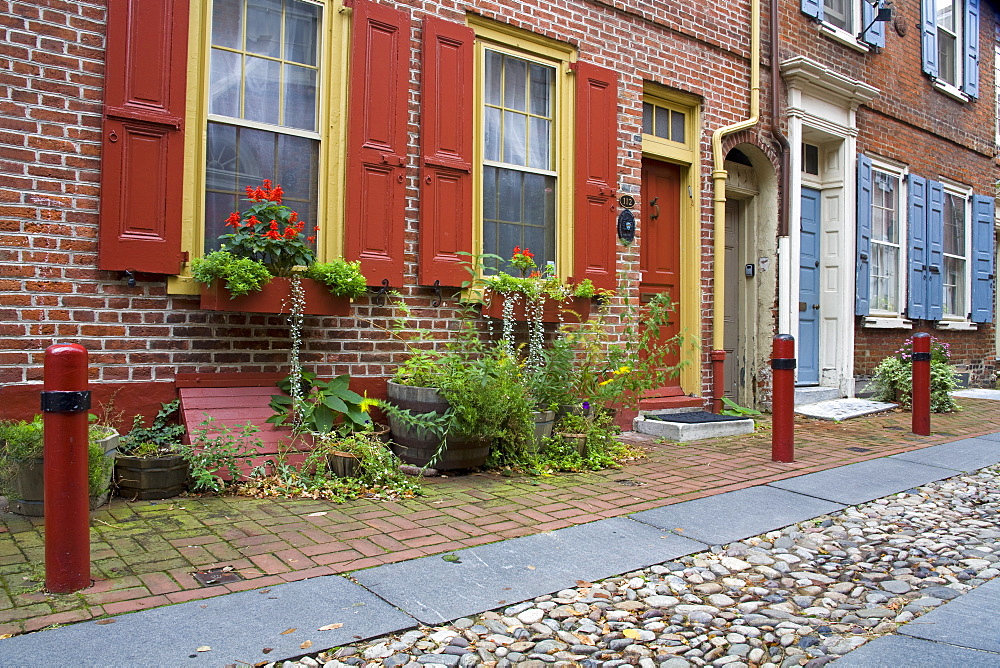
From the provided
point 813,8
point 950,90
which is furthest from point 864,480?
point 950,90

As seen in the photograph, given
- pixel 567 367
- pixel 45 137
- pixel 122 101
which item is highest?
pixel 122 101

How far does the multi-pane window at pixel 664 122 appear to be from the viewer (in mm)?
7359

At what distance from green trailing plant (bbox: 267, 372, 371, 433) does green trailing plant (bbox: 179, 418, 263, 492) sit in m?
0.26

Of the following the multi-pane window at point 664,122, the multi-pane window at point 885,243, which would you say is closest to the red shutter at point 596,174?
the multi-pane window at point 664,122

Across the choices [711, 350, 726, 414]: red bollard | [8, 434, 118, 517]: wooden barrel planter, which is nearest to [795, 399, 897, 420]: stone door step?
[711, 350, 726, 414]: red bollard

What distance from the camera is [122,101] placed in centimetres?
425

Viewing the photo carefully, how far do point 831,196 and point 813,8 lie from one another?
7.42 ft

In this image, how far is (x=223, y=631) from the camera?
2.38 meters

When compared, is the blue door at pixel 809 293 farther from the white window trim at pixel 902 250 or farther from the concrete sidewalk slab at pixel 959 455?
the concrete sidewalk slab at pixel 959 455

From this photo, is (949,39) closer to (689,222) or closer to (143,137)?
(689,222)

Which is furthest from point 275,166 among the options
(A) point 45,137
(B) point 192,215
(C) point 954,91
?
(C) point 954,91

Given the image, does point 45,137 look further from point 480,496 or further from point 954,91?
point 954,91

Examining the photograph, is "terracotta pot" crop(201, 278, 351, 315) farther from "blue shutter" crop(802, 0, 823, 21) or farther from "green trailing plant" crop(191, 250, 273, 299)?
"blue shutter" crop(802, 0, 823, 21)

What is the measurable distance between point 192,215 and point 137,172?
398 mm
